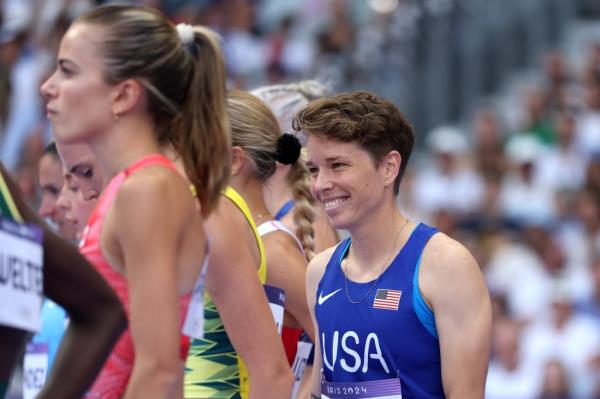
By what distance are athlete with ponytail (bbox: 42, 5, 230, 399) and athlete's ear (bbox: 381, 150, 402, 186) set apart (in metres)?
1.10

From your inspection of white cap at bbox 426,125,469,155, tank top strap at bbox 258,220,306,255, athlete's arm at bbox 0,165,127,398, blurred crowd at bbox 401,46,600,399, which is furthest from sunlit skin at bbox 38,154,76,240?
white cap at bbox 426,125,469,155

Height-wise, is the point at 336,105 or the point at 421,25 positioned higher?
the point at 421,25

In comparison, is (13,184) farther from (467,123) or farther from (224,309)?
(467,123)

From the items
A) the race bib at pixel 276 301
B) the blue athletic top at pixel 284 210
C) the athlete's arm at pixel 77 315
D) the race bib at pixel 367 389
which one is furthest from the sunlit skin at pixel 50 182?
the athlete's arm at pixel 77 315

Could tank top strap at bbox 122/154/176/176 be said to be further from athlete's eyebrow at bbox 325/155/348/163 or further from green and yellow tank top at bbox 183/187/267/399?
athlete's eyebrow at bbox 325/155/348/163

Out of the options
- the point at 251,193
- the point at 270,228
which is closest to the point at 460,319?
the point at 270,228

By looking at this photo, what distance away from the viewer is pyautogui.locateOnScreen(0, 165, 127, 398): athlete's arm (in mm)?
2822

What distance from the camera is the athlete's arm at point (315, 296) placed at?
4387 millimetres

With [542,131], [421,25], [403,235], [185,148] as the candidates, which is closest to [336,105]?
[403,235]

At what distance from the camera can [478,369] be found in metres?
3.98

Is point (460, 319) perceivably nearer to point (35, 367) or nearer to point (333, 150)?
point (333, 150)

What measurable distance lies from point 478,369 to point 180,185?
4.23ft

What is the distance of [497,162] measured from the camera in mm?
12391

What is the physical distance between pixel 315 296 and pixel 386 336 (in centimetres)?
40
